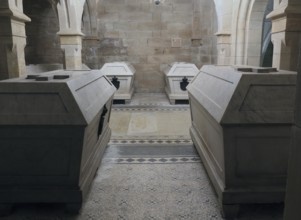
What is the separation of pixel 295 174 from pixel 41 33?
936 centimetres

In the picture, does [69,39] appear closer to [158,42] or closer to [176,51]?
[158,42]

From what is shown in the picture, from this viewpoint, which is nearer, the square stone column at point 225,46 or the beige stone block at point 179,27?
the square stone column at point 225,46

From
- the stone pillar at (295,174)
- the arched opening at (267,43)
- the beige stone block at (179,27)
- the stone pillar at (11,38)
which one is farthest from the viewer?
the beige stone block at (179,27)

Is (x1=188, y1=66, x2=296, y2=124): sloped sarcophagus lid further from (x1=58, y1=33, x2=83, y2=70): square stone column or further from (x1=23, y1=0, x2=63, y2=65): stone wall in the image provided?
(x1=23, y1=0, x2=63, y2=65): stone wall

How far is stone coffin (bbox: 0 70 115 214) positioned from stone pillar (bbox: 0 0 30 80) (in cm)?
138

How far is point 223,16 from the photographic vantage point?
6.52 metres

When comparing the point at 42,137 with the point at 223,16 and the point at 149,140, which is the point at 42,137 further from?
the point at 223,16

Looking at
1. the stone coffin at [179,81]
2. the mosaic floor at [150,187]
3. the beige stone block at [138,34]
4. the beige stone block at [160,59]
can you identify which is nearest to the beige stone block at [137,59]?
the beige stone block at [160,59]

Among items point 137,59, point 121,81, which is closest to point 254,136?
point 121,81

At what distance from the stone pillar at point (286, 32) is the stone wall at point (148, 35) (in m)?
5.49

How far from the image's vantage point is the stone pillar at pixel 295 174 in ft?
3.37

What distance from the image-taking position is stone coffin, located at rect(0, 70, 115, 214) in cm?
225

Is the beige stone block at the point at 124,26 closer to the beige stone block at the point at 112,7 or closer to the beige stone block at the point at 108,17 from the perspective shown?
the beige stone block at the point at 108,17

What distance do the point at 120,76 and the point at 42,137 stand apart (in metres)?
5.39
